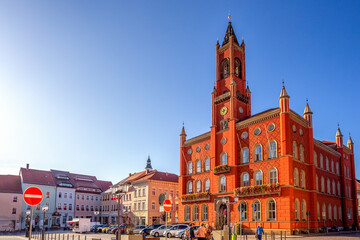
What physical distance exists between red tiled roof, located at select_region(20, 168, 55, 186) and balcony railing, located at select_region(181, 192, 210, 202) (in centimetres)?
4362

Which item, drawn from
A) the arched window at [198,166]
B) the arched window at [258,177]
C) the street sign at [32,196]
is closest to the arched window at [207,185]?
the arched window at [198,166]

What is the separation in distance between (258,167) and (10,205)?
56.6 meters

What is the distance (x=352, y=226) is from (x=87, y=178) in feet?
219

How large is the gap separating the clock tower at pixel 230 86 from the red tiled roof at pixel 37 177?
5035 cm

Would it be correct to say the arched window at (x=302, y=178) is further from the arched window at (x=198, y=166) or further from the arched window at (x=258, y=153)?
the arched window at (x=198, y=166)

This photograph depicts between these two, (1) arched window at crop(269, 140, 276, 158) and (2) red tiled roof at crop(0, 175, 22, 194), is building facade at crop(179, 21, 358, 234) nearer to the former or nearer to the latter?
(1) arched window at crop(269, 140, 276, 158)

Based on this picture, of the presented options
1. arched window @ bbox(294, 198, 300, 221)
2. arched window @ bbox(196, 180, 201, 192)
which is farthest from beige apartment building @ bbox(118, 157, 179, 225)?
arched window @ bbox(294, 198, 300, 221)

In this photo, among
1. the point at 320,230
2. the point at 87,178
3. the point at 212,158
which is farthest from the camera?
the point at 87,178

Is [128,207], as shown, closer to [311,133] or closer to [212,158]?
[212,158]

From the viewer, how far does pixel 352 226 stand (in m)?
51.5

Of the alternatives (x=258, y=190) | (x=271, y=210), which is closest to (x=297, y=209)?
(x=271, y=210)

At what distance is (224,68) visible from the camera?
5250 centimetres

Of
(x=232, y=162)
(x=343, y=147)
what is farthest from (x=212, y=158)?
(x=343, y=147)

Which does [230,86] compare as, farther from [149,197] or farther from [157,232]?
[149,197]
